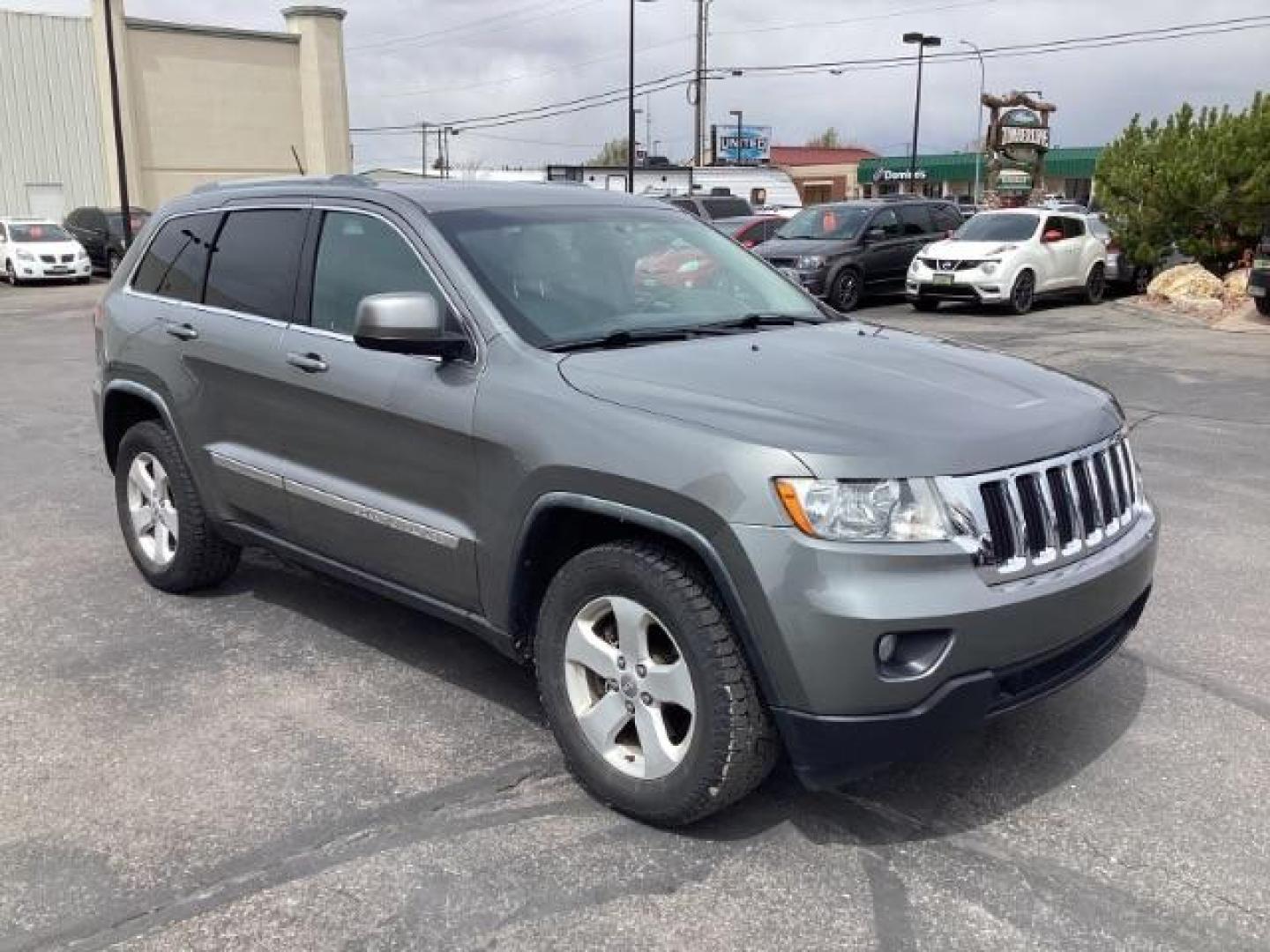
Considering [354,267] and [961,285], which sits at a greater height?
[354,267]

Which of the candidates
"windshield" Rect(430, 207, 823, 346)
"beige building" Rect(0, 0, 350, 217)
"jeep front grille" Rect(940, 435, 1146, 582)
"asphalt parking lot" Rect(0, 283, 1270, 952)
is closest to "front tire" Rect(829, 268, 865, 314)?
"asphalt parking lot" Rect(0, 283, 1270, 952)

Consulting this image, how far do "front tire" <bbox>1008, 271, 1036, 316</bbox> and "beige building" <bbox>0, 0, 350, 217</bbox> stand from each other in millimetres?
26556

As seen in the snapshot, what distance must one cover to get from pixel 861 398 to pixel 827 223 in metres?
16.4

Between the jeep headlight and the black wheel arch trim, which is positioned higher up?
the jeep headlight

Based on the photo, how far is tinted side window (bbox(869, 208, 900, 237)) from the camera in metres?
19.0

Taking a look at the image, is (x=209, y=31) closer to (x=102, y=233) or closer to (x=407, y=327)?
(x=102, y=233)

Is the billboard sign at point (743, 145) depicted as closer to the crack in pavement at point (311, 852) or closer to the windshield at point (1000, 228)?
the windshield at point (1000, 228)

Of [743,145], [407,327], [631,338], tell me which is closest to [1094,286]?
[631,338]

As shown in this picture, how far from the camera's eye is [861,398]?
128 inches

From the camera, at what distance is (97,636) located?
4840mm

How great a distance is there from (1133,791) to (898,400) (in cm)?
139

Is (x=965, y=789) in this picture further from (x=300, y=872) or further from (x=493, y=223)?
(x=493, y=223)

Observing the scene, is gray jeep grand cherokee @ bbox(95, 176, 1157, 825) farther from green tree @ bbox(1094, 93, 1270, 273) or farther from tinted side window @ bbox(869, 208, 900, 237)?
green tree @ bbox(1094, 93, 1270, 273)

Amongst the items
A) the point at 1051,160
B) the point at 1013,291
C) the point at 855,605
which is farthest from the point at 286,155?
the point at 1051,160
